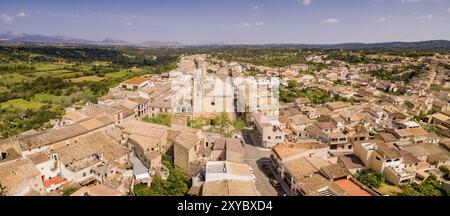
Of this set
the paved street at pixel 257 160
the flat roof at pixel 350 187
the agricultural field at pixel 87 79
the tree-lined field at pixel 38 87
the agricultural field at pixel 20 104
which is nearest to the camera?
the flat roof at pixel 350 187

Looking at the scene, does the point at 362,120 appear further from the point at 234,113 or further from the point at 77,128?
the point at 77,128

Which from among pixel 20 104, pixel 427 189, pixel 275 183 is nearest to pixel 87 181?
pixel 275 183

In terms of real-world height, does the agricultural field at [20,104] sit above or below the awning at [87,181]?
above

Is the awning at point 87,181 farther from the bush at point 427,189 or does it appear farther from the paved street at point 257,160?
the bush at point 427,189

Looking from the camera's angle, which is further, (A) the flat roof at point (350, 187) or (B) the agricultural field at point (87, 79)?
(B) the agricultural field at point (87, 79)

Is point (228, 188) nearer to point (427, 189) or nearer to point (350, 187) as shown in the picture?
point (350, 187)

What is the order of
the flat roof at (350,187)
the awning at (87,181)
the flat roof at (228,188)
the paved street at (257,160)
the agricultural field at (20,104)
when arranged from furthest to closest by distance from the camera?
the agricultural field at (20,104) → the paved street at (257,160) → the awning at (87,181) → the flat roof at (350,187) → the flat roof at (228,188)

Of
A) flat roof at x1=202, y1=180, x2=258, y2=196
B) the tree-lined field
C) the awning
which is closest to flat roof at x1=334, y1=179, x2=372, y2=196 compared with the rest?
flat roof at x1=202, y1=180, x2=258, y2=196

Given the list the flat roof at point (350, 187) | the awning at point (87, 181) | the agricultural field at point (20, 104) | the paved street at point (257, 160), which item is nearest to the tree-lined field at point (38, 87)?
the agricultural field at point (20, 104)
